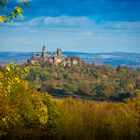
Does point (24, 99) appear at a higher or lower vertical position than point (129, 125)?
Answer: higher

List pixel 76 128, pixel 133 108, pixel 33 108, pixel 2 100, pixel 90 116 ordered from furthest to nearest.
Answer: pixel 133 108
pixel 90 116
pixel 76 128
pixel 33 108
pixel 2 100

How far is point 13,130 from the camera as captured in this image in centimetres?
4950

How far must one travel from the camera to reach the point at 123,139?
52750mm

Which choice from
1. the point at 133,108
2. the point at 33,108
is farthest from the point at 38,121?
the point at 133,108

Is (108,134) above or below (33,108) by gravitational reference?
below

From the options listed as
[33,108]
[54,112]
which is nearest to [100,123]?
[54,112]

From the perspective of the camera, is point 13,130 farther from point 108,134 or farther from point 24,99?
point 108,134

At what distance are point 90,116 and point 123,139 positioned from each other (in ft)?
22.5

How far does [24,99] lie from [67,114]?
30.2 ft

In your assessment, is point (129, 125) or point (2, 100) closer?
point (2, 100)

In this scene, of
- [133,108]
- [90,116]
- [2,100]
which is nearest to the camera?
[2,100]

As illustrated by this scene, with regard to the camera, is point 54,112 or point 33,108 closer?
point 33,108

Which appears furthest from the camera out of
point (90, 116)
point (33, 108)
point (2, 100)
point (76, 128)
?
point (90, 116)

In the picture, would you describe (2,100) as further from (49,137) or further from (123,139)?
(123,139)
